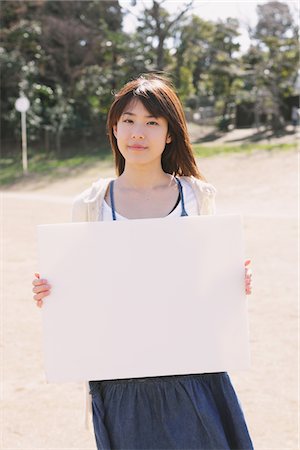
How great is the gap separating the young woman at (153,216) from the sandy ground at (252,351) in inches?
40.2

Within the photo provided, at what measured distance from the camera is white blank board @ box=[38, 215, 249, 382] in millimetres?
1598

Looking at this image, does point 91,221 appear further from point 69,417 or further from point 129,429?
point 69,417

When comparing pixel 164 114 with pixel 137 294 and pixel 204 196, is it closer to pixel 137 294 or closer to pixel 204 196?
pixel 204 196

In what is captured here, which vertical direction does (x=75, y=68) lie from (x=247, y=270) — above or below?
above

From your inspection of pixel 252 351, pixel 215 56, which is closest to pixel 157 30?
A: pixel 215 56

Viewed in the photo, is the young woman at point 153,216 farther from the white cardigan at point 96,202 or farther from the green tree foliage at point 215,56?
the green tree foliage at point 215,56

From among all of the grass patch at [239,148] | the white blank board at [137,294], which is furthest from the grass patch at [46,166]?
the white blank board at [137,294]

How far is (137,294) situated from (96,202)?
291mm

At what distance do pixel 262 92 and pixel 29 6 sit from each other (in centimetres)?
883

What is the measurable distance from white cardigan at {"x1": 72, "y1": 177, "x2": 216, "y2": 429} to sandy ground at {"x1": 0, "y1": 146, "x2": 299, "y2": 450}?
1.07 metres

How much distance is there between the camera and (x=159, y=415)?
5.35 ft

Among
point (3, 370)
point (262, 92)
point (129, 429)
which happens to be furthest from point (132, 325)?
point (262, 92)

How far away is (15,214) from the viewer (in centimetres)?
989

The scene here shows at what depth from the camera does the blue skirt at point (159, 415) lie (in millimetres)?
1620
